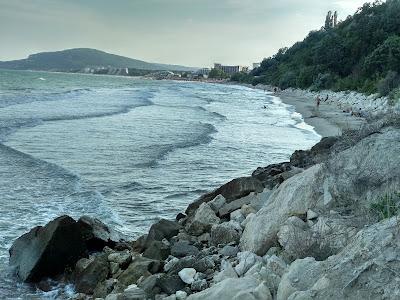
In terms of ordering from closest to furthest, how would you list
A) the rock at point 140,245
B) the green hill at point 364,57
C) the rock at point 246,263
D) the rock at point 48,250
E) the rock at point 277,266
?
the rock at point 277,266, the rock at point 246,263, the rock at point 48,250, the rock at point 140,245, the green hill at point 364,57

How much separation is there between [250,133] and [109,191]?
17.3 m

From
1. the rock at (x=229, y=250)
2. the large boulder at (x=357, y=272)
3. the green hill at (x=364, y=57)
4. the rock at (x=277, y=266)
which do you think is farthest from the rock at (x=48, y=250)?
the green hill at (x=364, y=57)

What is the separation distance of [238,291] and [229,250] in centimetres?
230

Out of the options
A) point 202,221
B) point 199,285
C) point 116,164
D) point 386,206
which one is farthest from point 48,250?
point 116,164

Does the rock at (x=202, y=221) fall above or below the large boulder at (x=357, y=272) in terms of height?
below

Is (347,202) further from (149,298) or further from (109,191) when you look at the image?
(109,191)

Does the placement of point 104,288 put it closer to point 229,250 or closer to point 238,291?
point 229,250

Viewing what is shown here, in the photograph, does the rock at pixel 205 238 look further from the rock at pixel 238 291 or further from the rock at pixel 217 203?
the rock at pixel 238 291

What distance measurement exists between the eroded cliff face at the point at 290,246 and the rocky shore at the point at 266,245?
0.01 meters

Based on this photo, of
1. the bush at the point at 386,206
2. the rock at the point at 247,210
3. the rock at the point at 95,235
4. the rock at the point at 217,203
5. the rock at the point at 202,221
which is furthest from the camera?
the rock at the point at 217,203

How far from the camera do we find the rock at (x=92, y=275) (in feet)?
27.4

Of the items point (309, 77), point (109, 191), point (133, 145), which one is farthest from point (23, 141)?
point (309, 77)

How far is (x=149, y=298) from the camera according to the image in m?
6.65

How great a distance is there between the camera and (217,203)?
1039cm
